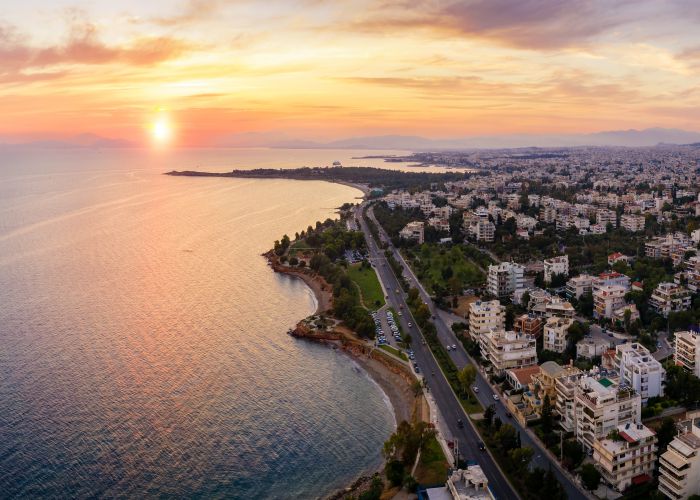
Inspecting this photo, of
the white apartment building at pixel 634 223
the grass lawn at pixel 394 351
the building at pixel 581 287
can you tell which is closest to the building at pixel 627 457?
the grass lawn at pixel 394 351

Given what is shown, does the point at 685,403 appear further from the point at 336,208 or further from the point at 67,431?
the point at 336,208

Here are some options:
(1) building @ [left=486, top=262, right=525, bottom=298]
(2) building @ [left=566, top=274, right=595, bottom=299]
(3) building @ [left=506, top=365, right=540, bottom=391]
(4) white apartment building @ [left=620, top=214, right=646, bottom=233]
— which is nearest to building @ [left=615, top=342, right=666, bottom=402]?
(3) building @ [left=506, top=365, right=540, bottom=391]

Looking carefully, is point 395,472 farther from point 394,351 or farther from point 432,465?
point 394,351

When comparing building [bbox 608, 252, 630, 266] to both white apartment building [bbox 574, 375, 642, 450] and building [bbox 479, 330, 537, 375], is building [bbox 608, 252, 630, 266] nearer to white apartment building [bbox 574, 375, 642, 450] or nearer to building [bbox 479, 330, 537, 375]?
building [bbox 479, 330, 537, 375]

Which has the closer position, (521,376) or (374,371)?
(521,376)

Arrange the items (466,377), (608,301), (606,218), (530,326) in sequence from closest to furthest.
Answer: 1. (466,377)
2. (530,326)
3. (608,301)
4. (606,218)

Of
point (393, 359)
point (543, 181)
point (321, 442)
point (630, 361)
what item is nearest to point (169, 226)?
point (393, 359)

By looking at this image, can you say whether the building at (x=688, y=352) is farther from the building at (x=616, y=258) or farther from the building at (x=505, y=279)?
the building at (x=616, y=258)

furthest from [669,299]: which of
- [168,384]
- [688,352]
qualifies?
[168,384]
